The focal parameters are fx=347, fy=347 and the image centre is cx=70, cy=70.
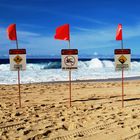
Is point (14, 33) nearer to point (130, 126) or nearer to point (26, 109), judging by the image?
point (26, 109)

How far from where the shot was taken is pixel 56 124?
334 inches

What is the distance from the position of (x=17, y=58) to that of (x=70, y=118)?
3290mm

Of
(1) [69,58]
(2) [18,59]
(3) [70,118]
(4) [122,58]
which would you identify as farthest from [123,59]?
(2) [18,59]

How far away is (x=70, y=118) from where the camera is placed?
30.4 ft

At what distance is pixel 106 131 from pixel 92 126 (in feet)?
1.98

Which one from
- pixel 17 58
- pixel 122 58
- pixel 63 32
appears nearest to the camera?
pixel 122 58

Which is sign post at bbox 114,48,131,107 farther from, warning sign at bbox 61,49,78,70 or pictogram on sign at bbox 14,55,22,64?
pictogram on sign at bbox 14,55,22,64

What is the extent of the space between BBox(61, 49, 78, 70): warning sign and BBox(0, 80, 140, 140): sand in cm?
135

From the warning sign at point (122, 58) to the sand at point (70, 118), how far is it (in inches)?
53.1

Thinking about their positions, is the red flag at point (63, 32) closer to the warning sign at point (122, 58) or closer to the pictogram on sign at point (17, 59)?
the pictogram on sign at point (17, 59)

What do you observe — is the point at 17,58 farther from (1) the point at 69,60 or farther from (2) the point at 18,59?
(1) the point at 69,60

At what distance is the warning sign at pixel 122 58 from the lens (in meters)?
11.2

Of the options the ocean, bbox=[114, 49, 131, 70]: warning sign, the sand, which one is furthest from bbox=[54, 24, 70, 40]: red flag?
the ocean

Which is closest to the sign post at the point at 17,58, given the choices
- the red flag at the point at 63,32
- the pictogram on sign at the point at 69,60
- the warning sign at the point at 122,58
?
the red flag at the point at 63,32
